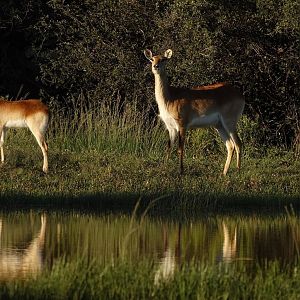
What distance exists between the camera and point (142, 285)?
8.37m

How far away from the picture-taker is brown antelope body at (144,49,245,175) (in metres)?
18.3

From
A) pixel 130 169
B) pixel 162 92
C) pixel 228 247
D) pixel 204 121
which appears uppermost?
pixel 162 92

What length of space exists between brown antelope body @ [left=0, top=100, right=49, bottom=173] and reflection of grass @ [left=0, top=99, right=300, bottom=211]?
1.42 feet

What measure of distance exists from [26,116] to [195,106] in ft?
8.93

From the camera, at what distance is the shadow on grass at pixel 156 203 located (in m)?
14.3

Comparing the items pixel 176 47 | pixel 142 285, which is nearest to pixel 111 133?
pixel 176 47

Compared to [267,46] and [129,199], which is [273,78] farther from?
[129,199]

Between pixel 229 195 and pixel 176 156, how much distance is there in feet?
16.2

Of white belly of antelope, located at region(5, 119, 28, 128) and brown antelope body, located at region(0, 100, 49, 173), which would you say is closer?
brown antelope body, located at region(0, 100, 49, 173)

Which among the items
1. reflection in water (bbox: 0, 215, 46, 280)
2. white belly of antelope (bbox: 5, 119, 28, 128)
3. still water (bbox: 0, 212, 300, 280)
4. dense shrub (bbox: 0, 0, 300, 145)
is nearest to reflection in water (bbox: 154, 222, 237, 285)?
still water (bbox: 0, 212, 300, 280)

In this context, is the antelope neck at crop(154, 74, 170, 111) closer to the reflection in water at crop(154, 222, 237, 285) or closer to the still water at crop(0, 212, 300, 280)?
the still water at crop(0, 212, 300, 280)

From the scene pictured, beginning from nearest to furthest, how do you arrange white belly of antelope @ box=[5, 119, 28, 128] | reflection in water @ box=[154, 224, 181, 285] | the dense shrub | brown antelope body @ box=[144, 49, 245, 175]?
reflection in water @ box=[154, 224, 181, 285] → brown antelope body @ box=[144, 49, 245, 175] → white belly of antelope @ box=[5, 119, 28, 128] → the dense shrub

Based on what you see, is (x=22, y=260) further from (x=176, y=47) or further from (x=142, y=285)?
(x=176, y=47)

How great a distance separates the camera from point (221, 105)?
18.5 m
